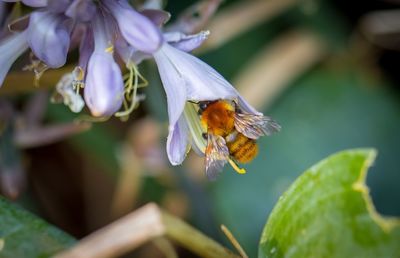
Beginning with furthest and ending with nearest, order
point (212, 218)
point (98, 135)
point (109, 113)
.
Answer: point (98, 135), point (212, 218), point (109, 113)

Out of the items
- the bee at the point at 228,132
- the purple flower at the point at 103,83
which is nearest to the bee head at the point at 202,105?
the bee at the point at 228,132

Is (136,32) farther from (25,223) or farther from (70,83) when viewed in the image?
(25,223)

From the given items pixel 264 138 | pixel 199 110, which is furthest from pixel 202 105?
pixel 264 138

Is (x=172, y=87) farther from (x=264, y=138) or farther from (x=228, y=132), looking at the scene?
(x=264, y=138)

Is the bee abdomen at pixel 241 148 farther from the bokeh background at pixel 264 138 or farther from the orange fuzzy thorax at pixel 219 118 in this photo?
the bokeh background at pixel 264 138

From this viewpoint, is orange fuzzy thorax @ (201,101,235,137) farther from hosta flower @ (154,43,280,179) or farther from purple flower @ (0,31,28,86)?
purple flower @ (0,31,28,86)

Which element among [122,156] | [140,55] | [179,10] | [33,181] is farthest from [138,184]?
[140,55]
